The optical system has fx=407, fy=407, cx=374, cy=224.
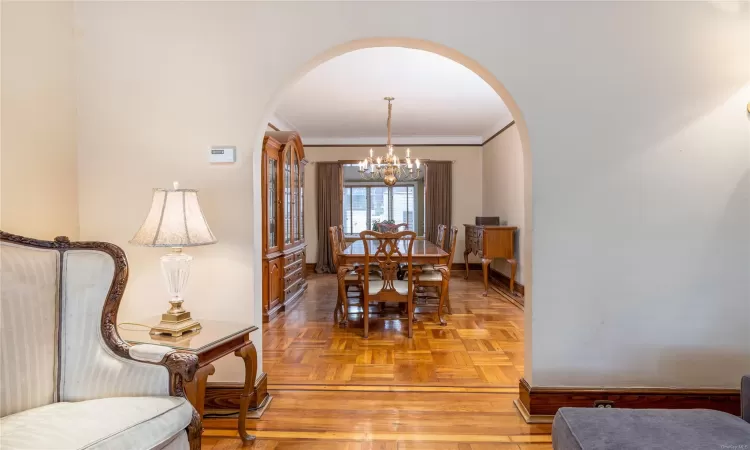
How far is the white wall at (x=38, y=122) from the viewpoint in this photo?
6.08 feet

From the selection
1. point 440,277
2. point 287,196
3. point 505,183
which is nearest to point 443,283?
point 440,277

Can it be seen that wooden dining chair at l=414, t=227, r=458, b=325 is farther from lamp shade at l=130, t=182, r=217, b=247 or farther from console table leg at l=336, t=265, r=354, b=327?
lamp shade at l=130, t=182, r=217, b=247

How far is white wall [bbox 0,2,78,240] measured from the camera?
1854 mm

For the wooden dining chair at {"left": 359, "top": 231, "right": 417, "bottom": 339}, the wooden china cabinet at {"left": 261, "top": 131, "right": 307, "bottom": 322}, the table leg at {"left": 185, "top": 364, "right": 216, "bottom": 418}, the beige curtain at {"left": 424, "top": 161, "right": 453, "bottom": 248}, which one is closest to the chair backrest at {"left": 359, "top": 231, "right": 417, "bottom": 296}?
the wooden dining chair at {"left": 359, "top": 231, "right": 417, "bottom": 339}

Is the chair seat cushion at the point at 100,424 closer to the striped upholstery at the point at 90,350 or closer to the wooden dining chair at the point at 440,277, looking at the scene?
the striped upholstery at the point at 90,350

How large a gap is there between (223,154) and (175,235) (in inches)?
22.7

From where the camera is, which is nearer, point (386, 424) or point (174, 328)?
point (174, 328)

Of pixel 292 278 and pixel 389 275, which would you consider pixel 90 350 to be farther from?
pixel 292 278

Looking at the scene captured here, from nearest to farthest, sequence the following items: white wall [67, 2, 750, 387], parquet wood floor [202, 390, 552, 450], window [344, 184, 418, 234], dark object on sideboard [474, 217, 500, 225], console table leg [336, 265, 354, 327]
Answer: parquet wood floor [202, 390, 552, 450] < white wall [67, 2, 750, 387] < console table leg [336, 265, 354, 327] < dark object on sideboard [474, 217, 500, 225] < window [344, 184, 418, 234]

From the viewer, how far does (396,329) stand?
3.94 meters

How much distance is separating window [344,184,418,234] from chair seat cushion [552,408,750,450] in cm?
834

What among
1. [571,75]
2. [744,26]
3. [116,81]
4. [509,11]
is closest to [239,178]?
[116,81]

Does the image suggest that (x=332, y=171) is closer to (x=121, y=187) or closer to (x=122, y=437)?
(x=121, y=187)

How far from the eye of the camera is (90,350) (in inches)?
61.5
